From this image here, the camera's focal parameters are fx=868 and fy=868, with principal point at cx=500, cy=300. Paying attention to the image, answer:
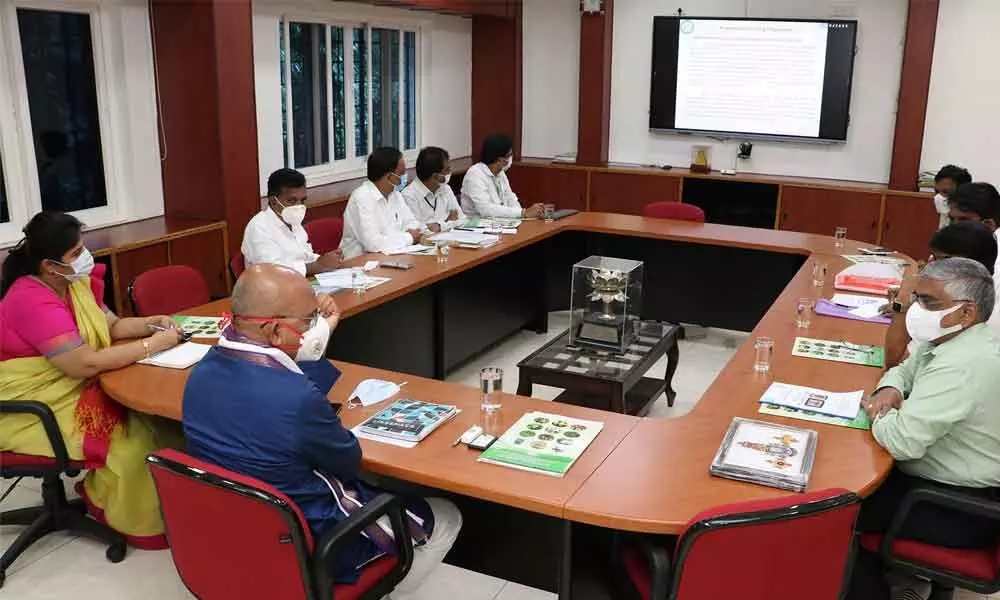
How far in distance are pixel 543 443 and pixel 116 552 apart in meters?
1.81

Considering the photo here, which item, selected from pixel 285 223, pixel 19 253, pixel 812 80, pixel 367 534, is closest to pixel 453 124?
pixel 812 80

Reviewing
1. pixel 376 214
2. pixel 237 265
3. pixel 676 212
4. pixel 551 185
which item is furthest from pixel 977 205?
pixel 551 185

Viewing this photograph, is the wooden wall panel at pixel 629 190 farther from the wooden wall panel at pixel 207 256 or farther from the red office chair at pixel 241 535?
the red office chair at pixel 241 535

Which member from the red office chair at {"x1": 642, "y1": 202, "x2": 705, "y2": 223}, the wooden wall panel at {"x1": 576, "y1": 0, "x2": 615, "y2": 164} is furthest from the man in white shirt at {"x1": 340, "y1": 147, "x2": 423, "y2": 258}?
the wooden wall panel at {"x1": 576, "y1": 0, "x2": 615, "y2": 164}

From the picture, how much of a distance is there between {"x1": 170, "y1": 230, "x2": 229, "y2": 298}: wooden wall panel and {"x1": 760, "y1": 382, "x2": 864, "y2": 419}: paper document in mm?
3671

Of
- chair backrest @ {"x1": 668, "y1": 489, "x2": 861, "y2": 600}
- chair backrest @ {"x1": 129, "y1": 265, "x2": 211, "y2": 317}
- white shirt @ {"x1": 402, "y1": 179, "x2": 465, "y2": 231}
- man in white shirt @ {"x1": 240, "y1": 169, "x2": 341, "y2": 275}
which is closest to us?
chair backrest @ {"x1": 668, "y1": 489, "x2": 861, "y2": 600}

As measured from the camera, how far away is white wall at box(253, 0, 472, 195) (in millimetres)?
6309

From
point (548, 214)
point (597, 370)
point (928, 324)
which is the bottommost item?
point (597, 370)

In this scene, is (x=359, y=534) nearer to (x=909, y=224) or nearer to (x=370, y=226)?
(x=370, y=226)

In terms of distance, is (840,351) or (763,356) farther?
(840,351)

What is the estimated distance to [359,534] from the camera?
229 cm

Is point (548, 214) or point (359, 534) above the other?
point (548, 214)

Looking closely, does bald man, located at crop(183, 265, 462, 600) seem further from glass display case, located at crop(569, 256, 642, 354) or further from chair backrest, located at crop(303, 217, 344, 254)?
chair backrest, located at crop(303, 217, 344, 254)

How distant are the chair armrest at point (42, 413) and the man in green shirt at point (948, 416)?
2688mm
